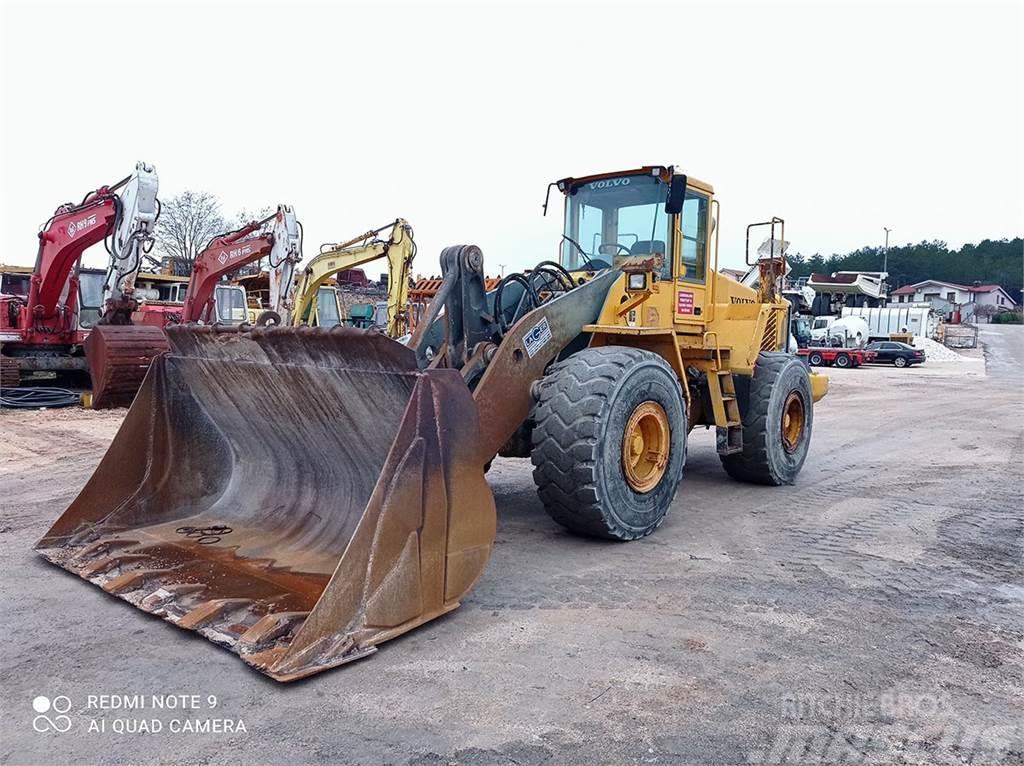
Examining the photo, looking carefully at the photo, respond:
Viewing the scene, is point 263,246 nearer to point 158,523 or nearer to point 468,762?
point 158,523

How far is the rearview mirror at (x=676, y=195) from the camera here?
18.8ft

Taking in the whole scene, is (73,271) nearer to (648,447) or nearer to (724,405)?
(724,405)

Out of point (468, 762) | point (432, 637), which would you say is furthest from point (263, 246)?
point (468, 762)

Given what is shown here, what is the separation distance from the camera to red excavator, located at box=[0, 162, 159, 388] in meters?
12.1

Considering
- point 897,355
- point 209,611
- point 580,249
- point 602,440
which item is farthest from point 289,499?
point 897,355

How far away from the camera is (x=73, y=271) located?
1327 centimetres

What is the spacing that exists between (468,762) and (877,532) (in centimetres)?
406

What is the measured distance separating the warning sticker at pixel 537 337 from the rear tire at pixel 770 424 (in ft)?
8.99

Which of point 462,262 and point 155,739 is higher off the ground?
point 462,262

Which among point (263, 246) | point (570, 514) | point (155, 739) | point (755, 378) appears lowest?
point (155, 739)

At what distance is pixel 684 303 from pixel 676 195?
86cm

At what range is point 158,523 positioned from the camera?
4.87m

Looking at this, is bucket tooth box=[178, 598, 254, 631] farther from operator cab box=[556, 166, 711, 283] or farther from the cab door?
the cab door

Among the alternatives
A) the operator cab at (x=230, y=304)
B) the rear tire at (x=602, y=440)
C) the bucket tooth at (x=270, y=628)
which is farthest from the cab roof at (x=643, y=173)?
the operator cab at (x=230, y=304)
